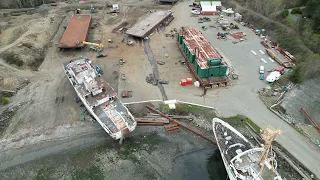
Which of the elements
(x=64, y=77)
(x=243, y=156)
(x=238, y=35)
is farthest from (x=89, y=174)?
(x=238, y=35)

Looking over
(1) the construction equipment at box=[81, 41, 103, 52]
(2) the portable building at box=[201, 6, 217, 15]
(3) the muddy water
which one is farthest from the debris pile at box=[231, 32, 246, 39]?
(3) the muddy water

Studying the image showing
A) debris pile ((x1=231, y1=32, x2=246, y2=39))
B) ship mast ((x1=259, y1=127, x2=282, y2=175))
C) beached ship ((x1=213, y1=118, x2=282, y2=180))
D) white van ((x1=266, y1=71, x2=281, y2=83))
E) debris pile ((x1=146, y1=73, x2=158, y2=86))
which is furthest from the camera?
debris pile ((x1=231, y1=32, x2=246, y2=39))

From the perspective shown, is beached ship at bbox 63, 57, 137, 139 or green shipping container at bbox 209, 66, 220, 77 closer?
beached ship at bbox 63, 57, 137, 139

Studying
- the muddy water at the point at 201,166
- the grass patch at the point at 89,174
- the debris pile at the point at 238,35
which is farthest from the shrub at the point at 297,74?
the grass patch at the point at 89,174

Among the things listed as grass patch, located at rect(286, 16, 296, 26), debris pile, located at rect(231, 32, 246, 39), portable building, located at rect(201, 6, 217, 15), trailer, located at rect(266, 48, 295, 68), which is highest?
portable building, located at rect(201, 6, 217, 15)

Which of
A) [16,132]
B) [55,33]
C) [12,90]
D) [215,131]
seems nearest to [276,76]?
[215,131]

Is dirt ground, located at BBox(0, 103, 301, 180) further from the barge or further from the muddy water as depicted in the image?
the barge

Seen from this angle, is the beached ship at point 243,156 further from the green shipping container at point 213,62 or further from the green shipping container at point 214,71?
the green shipping container at point 213,62
